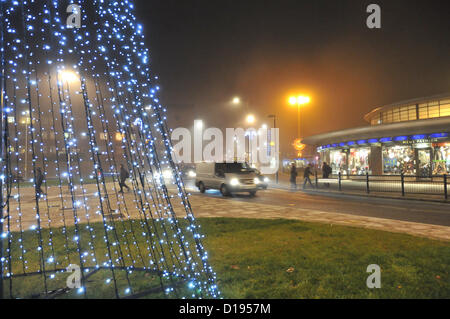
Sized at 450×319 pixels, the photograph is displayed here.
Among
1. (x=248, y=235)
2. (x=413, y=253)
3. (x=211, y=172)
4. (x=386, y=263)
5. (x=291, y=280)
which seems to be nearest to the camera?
(x=291, y=280)

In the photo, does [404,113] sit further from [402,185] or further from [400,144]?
[402,185]

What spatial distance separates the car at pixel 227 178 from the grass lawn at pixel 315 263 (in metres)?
8.70

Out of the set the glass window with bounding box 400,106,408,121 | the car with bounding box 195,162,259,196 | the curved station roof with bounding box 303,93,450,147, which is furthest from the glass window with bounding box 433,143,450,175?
the car with bounding box 195,162,259,196

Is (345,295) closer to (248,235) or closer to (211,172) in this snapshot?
(248,235)

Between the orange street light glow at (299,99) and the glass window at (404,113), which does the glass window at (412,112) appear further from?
the orange street light glow at (299,99)

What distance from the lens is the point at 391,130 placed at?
21844 mm

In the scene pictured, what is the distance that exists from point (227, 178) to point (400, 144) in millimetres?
14319

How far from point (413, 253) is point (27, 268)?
661 centimetres

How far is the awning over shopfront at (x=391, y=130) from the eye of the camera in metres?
19.5

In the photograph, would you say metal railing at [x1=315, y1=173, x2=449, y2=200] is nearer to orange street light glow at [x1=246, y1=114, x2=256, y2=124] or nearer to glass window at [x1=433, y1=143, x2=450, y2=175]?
glass window at [x1=433, y1=143, x2=450, y2=175]

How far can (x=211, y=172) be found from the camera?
17.5m

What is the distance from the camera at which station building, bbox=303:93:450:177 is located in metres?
20.1

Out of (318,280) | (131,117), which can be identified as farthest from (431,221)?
(131,117)

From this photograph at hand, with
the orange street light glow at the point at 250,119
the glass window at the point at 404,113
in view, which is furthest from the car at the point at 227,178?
the glass window at the point at 404,113
